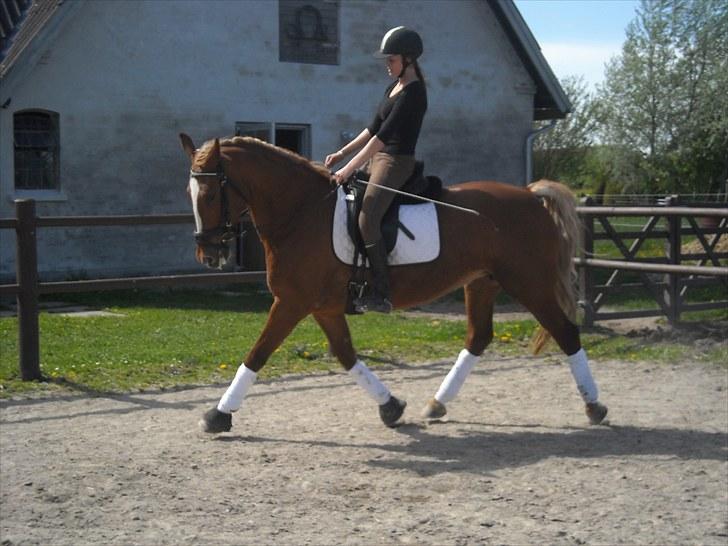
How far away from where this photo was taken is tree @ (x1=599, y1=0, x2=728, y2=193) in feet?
77.8

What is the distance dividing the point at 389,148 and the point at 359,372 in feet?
5.48

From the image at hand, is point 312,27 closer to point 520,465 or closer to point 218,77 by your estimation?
point 218,77

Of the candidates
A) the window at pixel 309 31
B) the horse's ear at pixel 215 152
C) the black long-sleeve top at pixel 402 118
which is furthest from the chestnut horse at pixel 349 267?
the window at pixel 309 31

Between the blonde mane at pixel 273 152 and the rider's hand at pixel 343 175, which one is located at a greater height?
the blonde mane at pixel 273 152

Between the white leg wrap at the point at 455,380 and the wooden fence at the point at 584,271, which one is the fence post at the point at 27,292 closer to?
the wooden fence at the point at 584,271

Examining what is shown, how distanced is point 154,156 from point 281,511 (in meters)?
12.8

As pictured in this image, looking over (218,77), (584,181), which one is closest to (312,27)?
(218,77)

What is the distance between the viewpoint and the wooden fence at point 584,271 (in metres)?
9.28

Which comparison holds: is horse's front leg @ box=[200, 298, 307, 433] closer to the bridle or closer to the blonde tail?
the bridle

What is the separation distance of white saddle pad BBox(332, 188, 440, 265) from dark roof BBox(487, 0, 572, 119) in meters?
13.8

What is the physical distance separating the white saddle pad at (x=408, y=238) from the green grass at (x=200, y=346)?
2.68 metres

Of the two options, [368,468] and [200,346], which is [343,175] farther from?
[200,346]

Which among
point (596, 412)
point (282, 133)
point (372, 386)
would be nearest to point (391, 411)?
point (372, 386)

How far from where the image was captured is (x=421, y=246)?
24.9 ft
